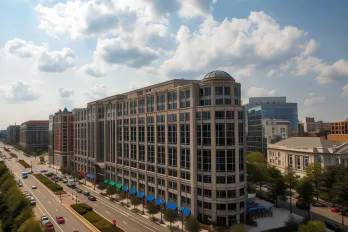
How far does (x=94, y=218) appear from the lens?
6122 centimetres

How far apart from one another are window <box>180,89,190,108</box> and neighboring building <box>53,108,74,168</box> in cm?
10243

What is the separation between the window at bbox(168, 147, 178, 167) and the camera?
64.1 m

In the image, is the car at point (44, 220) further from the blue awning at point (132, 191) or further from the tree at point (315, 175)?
the tree at point (315, 175)

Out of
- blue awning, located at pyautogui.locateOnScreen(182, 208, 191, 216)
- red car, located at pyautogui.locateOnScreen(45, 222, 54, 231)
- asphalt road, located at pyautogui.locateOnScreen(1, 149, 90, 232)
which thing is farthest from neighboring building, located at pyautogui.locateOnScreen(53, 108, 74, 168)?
blue awning, located at pyautogui.locateOnScreen(182, 208, 191, 216)

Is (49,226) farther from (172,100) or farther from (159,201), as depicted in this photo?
Result: (172,100)

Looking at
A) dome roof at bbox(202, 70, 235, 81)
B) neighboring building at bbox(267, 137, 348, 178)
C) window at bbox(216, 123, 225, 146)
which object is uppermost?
dome roof at bbox(202, 70, 235, 81)

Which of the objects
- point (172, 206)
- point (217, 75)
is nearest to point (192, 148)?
point (172, 206)

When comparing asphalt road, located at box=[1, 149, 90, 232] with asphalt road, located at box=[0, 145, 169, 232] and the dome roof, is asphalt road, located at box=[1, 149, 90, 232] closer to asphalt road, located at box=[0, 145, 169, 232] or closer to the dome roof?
asphalt road, located at box=[0, 145, 169, 232]

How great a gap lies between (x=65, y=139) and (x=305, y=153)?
126 meters

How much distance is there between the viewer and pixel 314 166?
260 ft

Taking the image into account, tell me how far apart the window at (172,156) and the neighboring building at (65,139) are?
95593 mm

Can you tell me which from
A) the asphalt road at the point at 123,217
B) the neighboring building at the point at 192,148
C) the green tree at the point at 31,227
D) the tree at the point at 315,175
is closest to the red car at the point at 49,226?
the green tree at the point at 31,227

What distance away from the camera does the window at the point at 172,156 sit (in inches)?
2525

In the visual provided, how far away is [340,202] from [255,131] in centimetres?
8560
